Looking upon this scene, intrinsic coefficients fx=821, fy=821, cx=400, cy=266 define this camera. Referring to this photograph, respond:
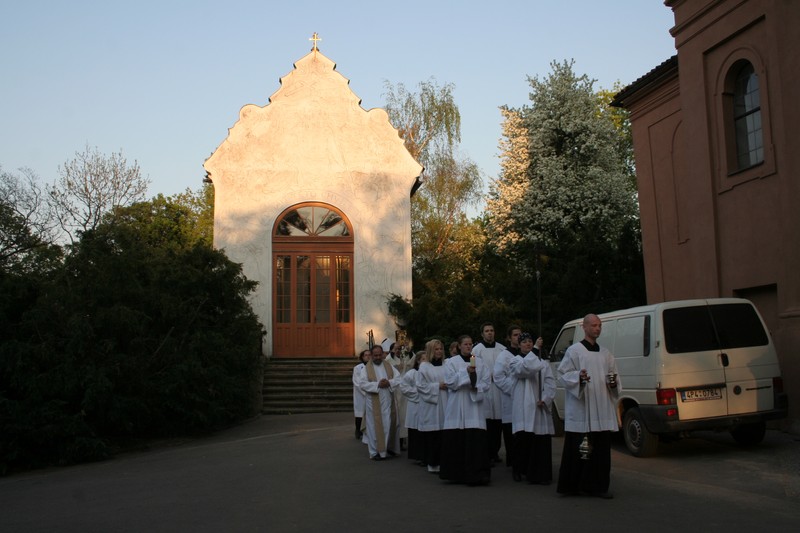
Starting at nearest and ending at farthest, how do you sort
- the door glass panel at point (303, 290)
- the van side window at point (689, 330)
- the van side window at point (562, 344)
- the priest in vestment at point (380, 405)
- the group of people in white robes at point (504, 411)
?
the group of people in white robes at point (504, 411), the van side window at point (689, 330), the priest in vestment at point (380, 405), the van side window at point (562, 344), the door glass panel at point (303, 290)

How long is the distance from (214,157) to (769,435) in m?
17.5

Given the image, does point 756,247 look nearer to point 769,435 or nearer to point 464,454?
point 769,435

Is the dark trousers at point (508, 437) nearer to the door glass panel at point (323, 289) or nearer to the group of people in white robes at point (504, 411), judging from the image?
the group of people in white robes at point (504, 411)

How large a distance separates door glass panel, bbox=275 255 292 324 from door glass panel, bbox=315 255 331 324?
80cm

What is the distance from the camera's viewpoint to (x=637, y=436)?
1137 cm

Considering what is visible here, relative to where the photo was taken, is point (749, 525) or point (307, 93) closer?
point (749, 525)

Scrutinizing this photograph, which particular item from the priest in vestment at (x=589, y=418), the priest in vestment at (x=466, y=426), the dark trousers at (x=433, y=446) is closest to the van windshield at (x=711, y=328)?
the priest in vestment at (x=589, y=418)

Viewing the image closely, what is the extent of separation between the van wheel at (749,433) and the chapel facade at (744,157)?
168 centimetres

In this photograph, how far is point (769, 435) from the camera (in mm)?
12766

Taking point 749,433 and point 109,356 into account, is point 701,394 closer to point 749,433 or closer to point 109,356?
point 749,433

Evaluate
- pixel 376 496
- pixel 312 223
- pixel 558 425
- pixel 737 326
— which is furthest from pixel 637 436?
pixel 312 223

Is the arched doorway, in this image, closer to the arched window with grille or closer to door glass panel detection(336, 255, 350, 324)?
door glass panel detection(336, 255, 350, 324)

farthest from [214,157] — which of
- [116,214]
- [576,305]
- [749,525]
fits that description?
[749,525]

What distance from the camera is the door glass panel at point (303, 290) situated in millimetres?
24344
